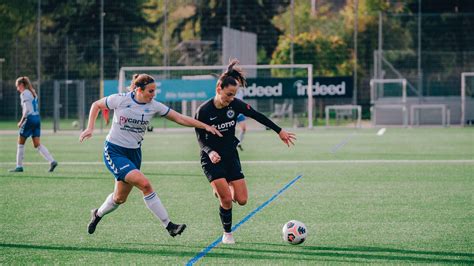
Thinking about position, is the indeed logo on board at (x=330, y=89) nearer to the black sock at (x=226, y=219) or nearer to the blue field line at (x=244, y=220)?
the blue field line at (x=244, y=220)

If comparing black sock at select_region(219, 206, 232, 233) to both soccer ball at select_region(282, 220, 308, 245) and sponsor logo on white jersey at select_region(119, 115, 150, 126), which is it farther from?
sponsor logo on white jersey at select_region(119, 115, 150, 126)

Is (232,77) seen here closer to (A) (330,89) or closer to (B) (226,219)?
(B) (226,219)

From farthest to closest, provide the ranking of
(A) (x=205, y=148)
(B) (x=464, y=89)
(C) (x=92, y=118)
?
(B) (x=464, y=89) → (C) (x=92, y=118) → (A) (x=205, y=148)

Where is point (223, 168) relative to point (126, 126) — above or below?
below

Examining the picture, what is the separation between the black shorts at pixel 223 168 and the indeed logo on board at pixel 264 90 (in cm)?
2870

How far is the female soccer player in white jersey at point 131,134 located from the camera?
30.3ft

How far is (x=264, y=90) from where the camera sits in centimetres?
3838

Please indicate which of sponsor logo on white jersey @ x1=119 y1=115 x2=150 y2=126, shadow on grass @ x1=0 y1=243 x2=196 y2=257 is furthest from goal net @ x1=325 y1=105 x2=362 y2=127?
shadow on grass @ x1=0 y1=243 x2=196 y2=257

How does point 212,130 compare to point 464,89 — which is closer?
point 212,130

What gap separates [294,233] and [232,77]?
180 cm

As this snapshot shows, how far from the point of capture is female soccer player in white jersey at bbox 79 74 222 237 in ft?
30.3

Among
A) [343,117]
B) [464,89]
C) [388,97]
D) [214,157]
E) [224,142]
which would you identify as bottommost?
[343,117]

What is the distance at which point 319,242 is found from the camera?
896 centimetres

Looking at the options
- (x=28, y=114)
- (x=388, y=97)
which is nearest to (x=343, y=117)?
(x=388, y=97)
